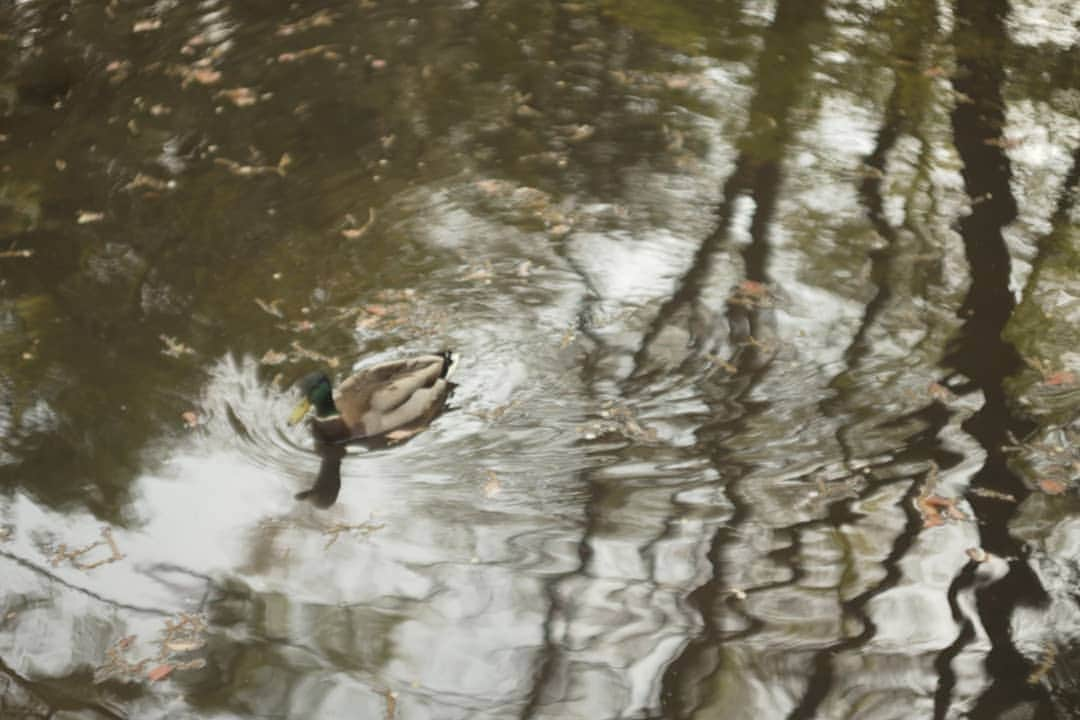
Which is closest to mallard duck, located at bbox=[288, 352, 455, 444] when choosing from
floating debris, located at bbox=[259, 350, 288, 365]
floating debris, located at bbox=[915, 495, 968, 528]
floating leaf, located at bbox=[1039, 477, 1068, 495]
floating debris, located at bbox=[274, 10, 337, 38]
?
floating debris, located at bbox=[259, 350, 288, 365]

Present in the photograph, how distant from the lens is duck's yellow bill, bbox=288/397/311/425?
5137 mm

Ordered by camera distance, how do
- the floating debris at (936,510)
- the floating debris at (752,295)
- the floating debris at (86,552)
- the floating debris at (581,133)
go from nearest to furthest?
the floating debris at (86,552), the floating debris at (936,510), the floating debris at (752,295), the floating debris at (581,133)

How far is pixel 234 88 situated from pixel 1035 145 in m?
5.31

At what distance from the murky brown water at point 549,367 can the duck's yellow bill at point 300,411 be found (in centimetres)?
16

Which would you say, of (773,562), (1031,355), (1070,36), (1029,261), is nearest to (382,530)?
(773,562)

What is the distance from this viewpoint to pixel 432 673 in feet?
14.1

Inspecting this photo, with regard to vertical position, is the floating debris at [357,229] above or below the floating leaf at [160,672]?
above

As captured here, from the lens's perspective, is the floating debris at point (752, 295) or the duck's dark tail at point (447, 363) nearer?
the duck's dark tail at point (447, 363)

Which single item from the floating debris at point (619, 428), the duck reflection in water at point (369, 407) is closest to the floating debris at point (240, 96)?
the duck reflection in water at point (369, 407)

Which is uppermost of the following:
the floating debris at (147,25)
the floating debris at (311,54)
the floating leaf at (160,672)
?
the floating debris at (147,25)

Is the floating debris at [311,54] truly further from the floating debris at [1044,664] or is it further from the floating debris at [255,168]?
the floating debris at [1044,664]

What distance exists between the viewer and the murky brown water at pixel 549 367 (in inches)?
171

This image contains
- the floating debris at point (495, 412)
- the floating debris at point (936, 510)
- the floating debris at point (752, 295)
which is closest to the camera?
the floating debris at point (936, 510)

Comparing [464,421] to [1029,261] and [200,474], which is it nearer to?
[200,474]
